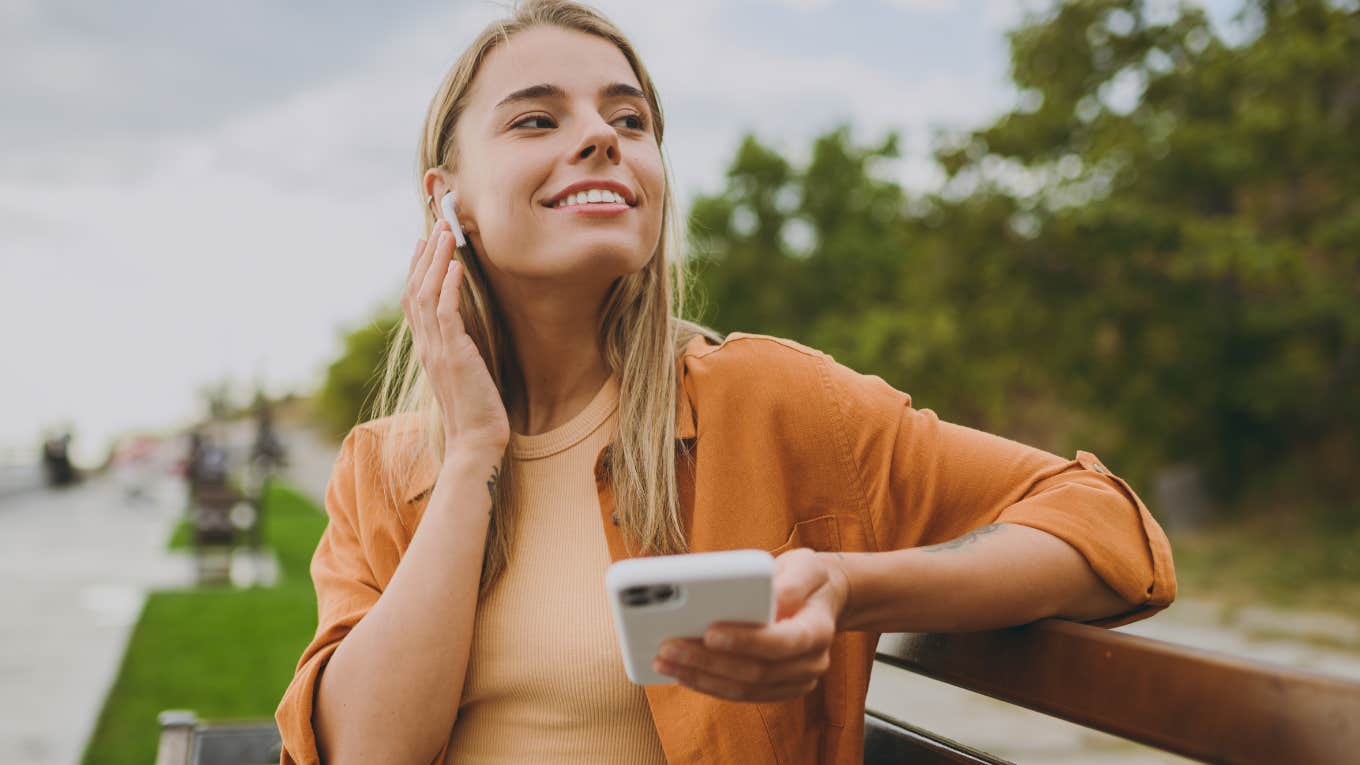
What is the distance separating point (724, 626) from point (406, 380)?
4.74ft

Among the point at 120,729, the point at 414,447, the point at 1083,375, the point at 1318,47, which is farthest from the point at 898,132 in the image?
the point at 414,447

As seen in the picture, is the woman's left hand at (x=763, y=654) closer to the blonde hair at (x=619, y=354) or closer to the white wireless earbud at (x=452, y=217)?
the blonde hair at (x=619, y=354)

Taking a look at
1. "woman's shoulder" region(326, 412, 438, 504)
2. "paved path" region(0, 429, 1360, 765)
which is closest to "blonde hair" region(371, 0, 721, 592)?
"woman's shoulder" region(326, 412, 438, 504)

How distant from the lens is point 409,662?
1.76 m

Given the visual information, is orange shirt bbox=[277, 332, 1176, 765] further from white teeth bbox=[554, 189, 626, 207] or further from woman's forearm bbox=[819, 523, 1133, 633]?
white teeth bbox=[554, 189, 626, 207]

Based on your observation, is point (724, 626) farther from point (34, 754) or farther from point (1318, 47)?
point (1318, 47)

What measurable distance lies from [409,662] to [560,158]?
2.76 ft

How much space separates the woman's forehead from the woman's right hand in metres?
0.28

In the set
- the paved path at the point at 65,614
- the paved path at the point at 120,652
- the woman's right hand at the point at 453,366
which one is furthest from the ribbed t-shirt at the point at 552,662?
the paved path at the point at 65,614

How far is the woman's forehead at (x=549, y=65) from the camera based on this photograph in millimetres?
2002

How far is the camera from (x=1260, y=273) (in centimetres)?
1084

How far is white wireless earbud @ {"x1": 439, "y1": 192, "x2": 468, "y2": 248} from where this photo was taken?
2.08 meters

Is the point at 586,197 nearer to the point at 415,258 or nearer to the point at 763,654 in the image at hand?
the point at 415,258

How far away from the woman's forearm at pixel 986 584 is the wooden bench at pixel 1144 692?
0.15ft
